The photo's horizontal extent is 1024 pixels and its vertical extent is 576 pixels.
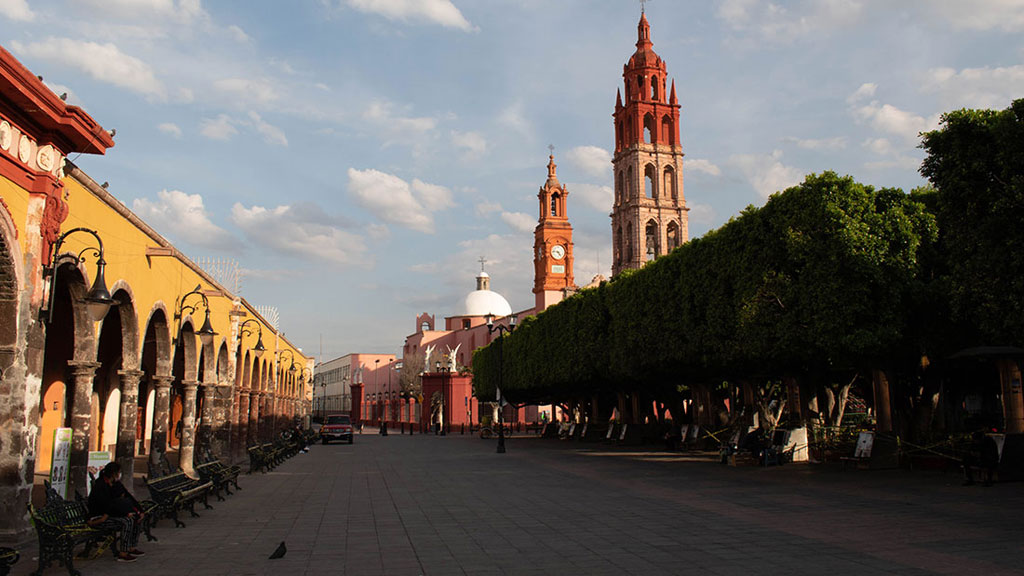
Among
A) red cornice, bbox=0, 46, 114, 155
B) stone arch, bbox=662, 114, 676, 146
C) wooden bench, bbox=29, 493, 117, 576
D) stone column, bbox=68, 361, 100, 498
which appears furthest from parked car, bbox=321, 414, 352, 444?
stone arch, bbox=662, 114, 676, 146

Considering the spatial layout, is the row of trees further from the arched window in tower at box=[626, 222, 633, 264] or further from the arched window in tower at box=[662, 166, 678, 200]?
the arched window in tower at box=[662, 166, 678, 200]

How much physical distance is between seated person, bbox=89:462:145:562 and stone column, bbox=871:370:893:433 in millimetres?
19093

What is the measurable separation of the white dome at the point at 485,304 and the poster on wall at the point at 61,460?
272 feet

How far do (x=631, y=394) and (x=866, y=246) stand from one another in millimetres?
22896

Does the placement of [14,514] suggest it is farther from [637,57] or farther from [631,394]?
[637,57]

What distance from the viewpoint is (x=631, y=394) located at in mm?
40312

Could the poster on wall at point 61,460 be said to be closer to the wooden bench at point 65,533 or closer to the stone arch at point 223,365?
the wooden bench at point 65,533

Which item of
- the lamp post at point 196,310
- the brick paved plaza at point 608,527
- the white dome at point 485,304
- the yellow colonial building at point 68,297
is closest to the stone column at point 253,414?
the yellow colonial building at point 68,297

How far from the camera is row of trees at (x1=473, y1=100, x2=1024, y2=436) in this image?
45.6ft

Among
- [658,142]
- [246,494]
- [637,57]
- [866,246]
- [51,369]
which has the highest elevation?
[637,57]

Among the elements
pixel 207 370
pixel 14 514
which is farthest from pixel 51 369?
pixel 14 514

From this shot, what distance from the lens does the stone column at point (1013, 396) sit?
1844cm

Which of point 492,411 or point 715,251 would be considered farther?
point 492,411

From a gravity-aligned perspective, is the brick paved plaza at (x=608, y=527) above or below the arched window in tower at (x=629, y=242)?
below
